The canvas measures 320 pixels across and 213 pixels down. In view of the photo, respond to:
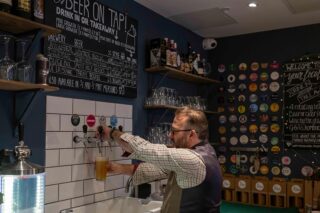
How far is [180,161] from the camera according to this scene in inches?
72.8

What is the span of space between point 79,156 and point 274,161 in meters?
2.29

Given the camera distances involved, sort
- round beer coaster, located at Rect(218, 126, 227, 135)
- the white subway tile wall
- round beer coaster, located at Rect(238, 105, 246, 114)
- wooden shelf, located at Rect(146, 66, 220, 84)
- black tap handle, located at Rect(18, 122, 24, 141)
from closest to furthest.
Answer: black tap handle, located at Rect(18, 122, 24, 141) < the white subway tile wall < wooden shelf, located at Rect(146, 66, 220, 84) < round beer coaster, located at Rect(238, 105, 246, 114) < round beer coaster, located at Rect(218, 126, 227, 135)

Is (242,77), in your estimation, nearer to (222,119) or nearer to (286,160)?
(222,119)

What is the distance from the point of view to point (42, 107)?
2.34 m

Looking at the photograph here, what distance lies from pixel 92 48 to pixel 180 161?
1.29 meters

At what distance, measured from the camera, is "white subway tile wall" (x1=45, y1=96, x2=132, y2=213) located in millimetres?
2373

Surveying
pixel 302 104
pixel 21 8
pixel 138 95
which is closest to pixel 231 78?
pixel 302 104

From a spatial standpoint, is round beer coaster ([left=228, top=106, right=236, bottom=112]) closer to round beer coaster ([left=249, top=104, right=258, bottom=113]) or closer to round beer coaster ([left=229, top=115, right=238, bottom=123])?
round beer coaster ([left=229, top=115, right=238, bottom=123])

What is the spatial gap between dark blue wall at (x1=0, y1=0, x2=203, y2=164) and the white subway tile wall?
0.05 meters

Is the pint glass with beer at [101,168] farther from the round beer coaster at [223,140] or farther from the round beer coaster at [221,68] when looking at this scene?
the round beer coaster at [221,68]

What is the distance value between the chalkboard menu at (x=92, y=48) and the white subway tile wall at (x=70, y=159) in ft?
0.46

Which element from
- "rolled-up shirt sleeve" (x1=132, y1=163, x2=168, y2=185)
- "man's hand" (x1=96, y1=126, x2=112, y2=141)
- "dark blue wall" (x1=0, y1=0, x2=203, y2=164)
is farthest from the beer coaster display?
"man's hand" (x1=96, y1=126, x2=112, y2=141)

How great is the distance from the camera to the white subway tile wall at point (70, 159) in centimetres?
237

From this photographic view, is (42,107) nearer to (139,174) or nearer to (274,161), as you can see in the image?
(139,174)
